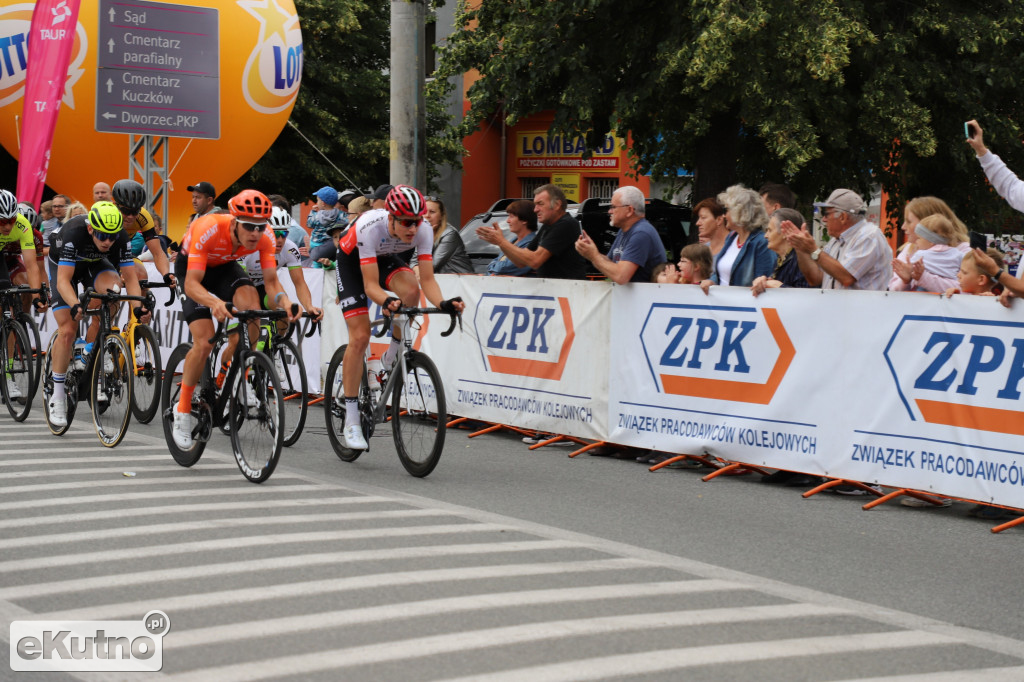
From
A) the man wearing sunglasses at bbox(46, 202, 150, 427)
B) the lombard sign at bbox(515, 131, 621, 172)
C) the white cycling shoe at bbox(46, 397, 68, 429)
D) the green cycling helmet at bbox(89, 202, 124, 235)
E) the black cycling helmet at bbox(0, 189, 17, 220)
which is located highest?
the lombard sign at bbox(515, 131, 621, 172)

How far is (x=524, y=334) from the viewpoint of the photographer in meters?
11.1

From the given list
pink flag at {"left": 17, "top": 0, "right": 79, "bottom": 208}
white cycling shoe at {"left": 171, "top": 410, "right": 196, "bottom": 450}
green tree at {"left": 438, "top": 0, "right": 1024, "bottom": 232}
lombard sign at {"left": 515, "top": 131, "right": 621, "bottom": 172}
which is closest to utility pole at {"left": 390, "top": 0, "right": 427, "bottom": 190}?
green tree at {"left": 438, "top": 0, "right": 1024, "bottom": 232}

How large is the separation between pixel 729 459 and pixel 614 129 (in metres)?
10.9

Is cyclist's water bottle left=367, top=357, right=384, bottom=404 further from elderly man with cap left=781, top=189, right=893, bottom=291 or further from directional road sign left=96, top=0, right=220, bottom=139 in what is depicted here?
directional road sign left=96, top=0, right=220, bottom=139

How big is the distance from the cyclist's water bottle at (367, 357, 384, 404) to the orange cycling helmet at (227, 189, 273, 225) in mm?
1271

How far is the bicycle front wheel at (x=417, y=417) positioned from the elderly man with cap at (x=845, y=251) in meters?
2.56

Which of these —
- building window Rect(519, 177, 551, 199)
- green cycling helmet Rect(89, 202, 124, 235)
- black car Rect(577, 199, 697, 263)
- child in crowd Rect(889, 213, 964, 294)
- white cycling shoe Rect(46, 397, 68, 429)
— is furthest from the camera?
building window Rect(519, 177, 551, 199)

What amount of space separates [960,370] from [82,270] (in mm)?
6964

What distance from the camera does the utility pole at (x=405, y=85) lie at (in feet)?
58.7

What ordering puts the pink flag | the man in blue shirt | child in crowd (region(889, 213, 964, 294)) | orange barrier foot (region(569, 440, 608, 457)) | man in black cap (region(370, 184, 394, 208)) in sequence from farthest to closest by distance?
the pink flag → man in black cap (region(370, 184, 394, 208)) → orange barrier foot (region(569, 440, 608, 457)) → the man in blue shirt → child in crowd (region(889, 213, 964, 294))

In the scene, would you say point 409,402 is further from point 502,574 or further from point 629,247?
point 502,574

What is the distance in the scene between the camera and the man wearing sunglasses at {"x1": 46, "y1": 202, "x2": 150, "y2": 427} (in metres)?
10.6

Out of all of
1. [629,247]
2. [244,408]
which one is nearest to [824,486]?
[629,247]

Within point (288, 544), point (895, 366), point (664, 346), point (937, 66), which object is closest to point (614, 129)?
point (937, 66)
